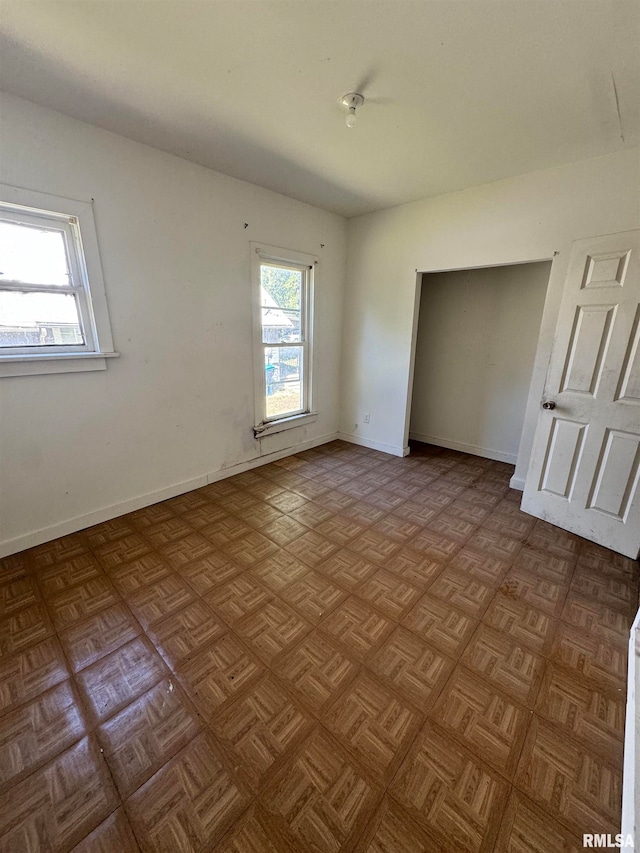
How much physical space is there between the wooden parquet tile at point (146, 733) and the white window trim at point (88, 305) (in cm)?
193

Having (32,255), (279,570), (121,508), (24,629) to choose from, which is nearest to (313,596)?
(279,570)

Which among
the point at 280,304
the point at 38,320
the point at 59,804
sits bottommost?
the point at 59,804

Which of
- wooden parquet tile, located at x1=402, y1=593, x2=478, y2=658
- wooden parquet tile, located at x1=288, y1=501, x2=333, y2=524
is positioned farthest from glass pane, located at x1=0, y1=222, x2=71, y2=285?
wooden parquet tile, located at x1=402, y1=593, x2=478, y2=658

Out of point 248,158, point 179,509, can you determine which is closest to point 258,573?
point 179,509

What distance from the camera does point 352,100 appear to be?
177cm

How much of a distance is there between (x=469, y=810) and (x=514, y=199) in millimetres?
3662

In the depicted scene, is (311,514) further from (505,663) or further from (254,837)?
(254,837)

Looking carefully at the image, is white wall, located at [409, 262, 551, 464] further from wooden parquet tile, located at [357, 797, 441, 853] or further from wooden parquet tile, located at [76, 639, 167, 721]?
wooden parquet tile, located at [76, 639, 167, 721]

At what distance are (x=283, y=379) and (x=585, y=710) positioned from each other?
10.6 ft

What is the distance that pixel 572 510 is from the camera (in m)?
2.47

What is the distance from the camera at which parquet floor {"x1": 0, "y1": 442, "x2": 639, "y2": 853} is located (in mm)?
1031

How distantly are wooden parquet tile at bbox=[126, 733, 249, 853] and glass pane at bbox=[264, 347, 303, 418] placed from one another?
2788 mm

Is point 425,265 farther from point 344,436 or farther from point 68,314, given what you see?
point 68,314

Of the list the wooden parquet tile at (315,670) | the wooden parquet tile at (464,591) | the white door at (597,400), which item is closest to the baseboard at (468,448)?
the white door at (597,400)
